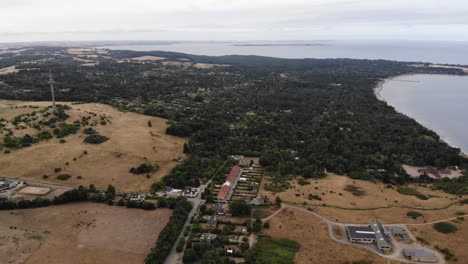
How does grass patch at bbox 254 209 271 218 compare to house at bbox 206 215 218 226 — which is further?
grass patch at bbox 254 209 271 218

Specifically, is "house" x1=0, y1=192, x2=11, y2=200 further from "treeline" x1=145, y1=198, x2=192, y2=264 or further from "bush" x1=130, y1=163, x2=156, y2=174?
"treeline" x1=145, y1=198, x2=192, y2=264

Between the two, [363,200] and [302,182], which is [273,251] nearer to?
[363,200]

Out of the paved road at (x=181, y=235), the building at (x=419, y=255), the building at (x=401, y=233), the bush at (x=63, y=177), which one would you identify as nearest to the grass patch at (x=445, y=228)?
the building at (x=401, y=233)

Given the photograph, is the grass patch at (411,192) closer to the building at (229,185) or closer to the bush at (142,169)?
the building at (229,185)

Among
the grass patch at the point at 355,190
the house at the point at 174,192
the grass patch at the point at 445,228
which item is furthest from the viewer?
the grass patch at the point at 355,190

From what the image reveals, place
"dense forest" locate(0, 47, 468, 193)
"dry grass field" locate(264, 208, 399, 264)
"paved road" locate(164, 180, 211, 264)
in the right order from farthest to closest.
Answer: "dense forest" locate(0, 47, 468, 193)
"dry grass field" locate(264, 208, 399, 264)
"paved road" locate(164, 180, 211, 264)

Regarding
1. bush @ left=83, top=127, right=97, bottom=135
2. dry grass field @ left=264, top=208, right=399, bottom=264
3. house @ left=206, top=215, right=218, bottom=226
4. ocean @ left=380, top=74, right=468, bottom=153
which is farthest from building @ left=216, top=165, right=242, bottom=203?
ocean @ left=380, top=74, right=468, bottom=153

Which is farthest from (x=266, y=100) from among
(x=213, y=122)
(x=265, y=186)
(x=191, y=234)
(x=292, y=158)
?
(x=191, y=234)
